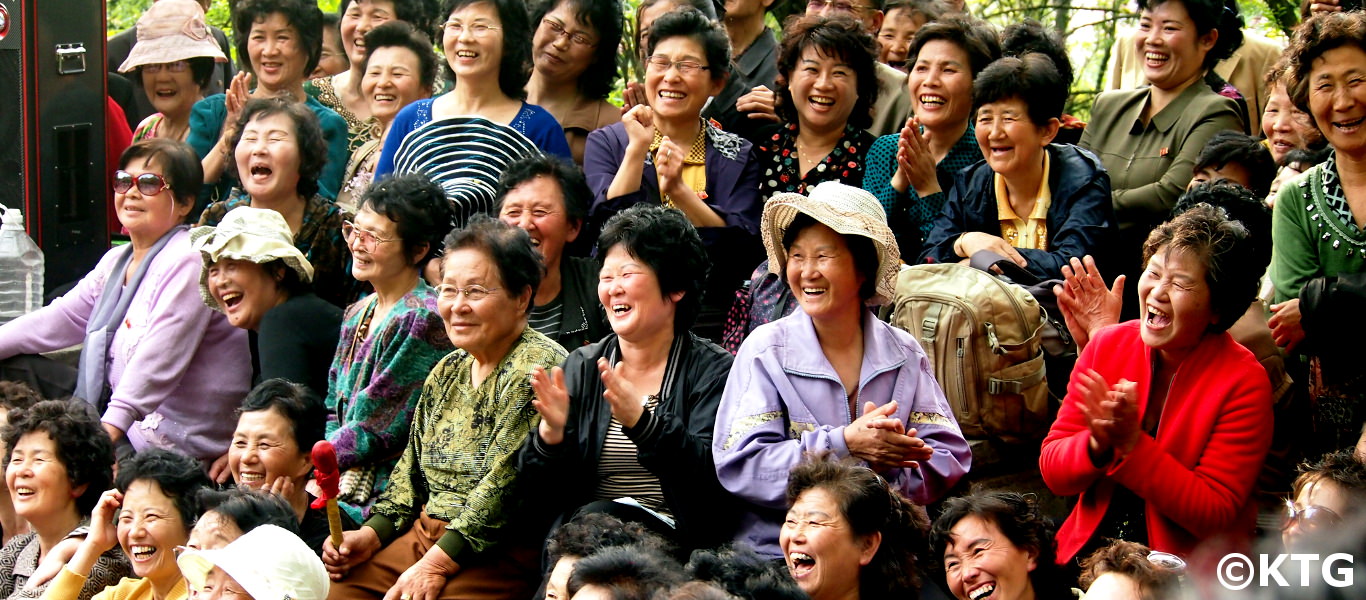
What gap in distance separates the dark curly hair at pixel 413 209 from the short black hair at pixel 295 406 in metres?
0.57

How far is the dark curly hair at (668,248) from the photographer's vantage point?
4.71 metres

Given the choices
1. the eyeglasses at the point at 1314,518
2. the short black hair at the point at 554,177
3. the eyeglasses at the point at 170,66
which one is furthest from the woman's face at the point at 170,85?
the eyeglasses at the point at 1314,518

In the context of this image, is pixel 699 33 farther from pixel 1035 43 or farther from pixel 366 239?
pixel 366 239

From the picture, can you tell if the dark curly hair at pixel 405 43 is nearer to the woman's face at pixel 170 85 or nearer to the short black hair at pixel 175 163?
the short black hair at pixel 175 163

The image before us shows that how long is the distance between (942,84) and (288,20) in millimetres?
3035

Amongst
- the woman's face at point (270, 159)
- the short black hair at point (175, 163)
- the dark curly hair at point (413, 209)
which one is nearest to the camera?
the dark curly hair at point (413, 209)

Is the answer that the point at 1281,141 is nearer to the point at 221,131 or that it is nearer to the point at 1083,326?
the point at 1083,326

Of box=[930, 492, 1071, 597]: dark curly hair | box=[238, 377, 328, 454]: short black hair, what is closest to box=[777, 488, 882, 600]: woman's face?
box=[930, 492, 1071, 597]: dark curly hair

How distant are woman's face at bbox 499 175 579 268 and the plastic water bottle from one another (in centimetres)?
251

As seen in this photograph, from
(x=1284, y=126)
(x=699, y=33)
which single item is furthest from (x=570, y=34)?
(x=1284, y=126)

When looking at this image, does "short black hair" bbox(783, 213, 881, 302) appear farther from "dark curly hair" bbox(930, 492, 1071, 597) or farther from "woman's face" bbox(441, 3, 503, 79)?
"woman's face" bbox(441, 3, 503, 79)

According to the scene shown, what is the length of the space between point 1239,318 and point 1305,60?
0.94 metres

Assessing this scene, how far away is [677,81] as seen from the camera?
5.79m

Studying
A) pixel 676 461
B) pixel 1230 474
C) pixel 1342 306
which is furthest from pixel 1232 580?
pixel 676 461
